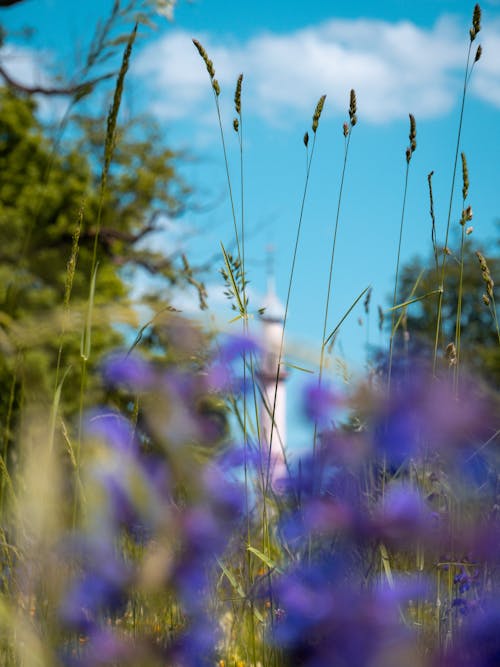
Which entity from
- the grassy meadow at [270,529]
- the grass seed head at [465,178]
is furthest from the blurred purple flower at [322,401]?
the grass seed head at [465,178]

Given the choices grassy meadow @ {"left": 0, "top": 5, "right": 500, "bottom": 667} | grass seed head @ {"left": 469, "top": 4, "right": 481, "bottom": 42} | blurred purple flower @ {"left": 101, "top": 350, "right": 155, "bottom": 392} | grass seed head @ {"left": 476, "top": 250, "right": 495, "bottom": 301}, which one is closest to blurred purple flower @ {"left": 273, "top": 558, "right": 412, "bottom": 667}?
grassy meadow @ {"left": 0, "top": 5, "right": 500, "bottom": 667}

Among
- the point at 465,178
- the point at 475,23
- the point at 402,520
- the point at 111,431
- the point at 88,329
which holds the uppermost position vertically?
the point at 475,23

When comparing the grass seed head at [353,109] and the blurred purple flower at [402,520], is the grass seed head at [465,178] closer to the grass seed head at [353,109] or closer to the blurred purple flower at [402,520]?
the grass seed head at [353,109]

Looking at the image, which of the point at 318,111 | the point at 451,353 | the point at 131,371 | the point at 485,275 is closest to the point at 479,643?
the point at 451,353

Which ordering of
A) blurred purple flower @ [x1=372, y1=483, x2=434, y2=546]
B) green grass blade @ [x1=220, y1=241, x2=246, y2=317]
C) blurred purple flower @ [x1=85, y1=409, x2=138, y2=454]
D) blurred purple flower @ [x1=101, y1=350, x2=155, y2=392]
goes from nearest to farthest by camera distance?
blurred purple flower @ [x1=372, y1=483, x2=434, y2=546], green grass blade @ [x1=220, y1=241, x2=246, y2=317], blurred purple flower @ [x1=85, y1=409, x2=138, y2=454], blurred purple flower @ [x1=101, y1=350, x2=155, y2=392]

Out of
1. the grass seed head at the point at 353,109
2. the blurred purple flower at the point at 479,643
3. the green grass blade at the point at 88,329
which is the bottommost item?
the blurred purple flower at the point at 479,643

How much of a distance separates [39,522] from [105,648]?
0.68ft

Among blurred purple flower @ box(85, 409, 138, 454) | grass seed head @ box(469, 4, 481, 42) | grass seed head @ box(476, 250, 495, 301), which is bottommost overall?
blurred purple flower @ box(85, 409, 138, 454)

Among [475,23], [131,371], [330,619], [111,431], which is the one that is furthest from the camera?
[131,371]

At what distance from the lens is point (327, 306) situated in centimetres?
122

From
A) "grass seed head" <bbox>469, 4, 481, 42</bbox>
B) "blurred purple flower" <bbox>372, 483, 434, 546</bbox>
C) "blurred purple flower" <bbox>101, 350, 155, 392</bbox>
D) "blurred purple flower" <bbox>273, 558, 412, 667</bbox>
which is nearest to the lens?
"blurred purple flower" <bbox>273, 558, 412, 667</bbox>

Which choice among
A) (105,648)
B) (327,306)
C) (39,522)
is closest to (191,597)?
(105,648)

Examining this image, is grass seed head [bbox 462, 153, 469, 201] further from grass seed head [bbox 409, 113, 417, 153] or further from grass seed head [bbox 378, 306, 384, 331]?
grass seed head [bbox 378, 306, 384, 331]

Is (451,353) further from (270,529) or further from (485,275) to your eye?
(270,529)
